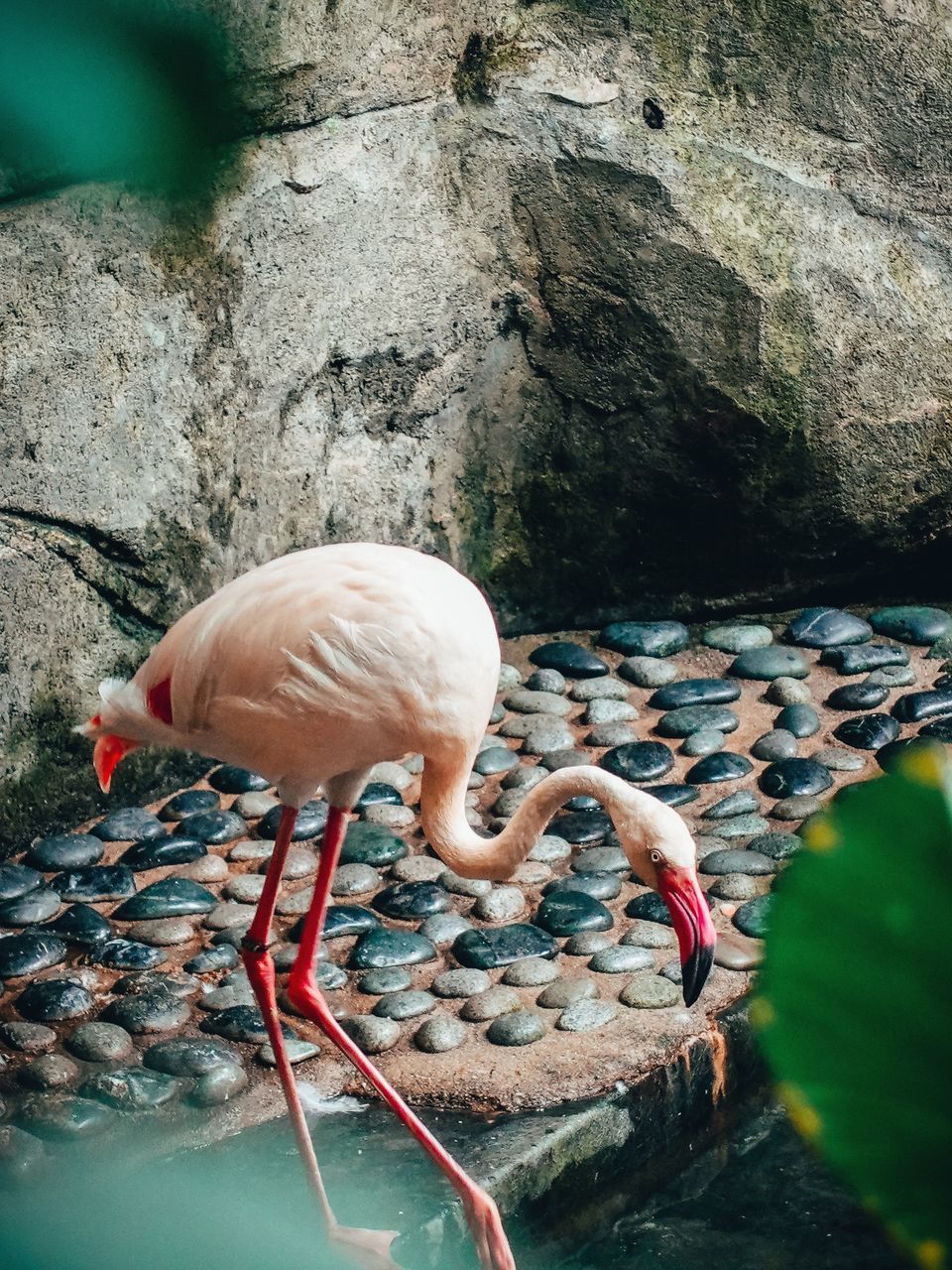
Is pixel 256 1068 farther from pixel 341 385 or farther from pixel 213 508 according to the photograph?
pixel 341 385

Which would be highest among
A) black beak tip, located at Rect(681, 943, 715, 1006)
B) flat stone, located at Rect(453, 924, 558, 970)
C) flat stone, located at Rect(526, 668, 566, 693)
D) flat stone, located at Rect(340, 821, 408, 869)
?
black beak tip, located at Rect(681, 943, 715, 1006)

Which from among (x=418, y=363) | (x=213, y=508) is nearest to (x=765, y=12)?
(x=418, y=363)

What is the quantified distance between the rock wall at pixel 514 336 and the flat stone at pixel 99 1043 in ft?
2.58

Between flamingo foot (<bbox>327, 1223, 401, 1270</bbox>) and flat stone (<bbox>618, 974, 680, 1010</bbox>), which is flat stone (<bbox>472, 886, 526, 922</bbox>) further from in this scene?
flamingo foot (<bbox>327, 1223, 401, 1270</bbox>)

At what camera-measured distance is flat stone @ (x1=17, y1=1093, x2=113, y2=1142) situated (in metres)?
2.55

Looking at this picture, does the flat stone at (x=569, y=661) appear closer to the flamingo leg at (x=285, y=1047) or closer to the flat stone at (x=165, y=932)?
the flat stone at (x=165, y=932)

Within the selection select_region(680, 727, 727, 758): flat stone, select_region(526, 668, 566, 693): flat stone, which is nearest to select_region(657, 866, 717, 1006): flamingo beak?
select_region(680, 727, 727, 758): flat stone

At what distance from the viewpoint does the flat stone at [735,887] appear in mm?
3188

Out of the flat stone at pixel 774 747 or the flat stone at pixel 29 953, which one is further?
the flat stone at pixel 774 747

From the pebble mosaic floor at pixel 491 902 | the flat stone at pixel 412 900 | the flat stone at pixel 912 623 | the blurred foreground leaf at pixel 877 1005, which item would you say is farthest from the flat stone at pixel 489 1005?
the blurred foreground leaf at pixel 877 1005

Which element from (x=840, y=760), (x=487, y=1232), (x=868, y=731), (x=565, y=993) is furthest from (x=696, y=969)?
(x=868, y=731)

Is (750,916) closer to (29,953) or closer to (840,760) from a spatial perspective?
(840,760)

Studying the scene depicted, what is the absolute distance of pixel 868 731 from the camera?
375 centimetres

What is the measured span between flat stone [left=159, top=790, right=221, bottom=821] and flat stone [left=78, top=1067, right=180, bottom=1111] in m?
1.03
